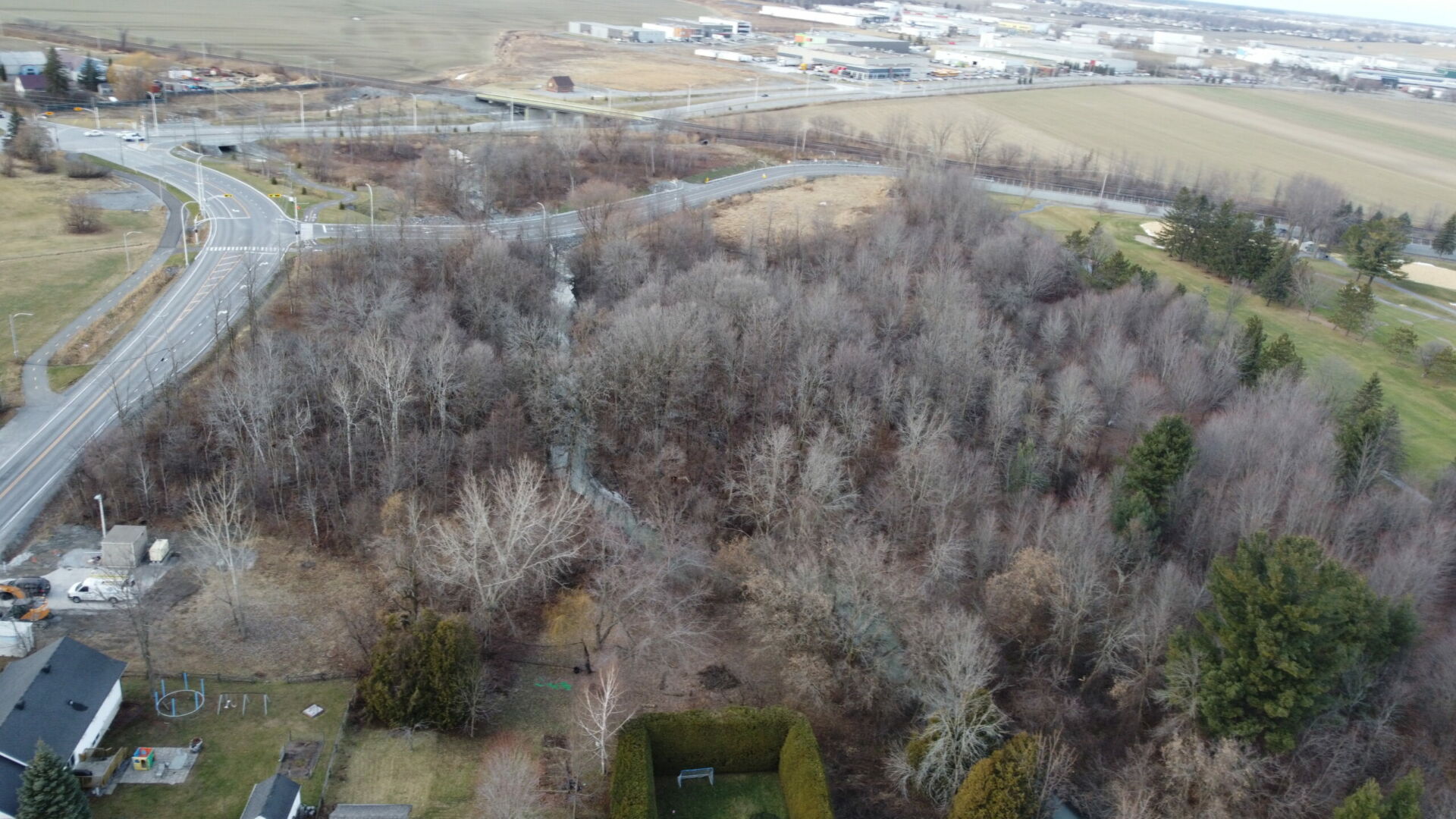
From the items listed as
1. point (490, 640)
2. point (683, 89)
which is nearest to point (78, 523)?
point (490, 640)

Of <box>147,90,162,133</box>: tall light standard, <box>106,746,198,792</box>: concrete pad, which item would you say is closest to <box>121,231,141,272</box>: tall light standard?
<box>147,90,162,133</box>: tall light standard

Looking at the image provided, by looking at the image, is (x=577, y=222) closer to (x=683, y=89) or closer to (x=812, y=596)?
(x=812, y=596)

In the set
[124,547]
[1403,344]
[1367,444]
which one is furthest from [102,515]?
[1403,344]

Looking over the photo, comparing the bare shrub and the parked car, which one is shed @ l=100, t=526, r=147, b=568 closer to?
the parked car

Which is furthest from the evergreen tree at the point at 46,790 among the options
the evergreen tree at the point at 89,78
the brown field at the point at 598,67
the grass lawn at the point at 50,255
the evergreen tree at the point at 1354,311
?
the brown field at the point at 598,67

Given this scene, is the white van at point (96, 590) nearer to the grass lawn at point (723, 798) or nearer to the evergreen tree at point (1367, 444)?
the grass lawn at point (723, 798)

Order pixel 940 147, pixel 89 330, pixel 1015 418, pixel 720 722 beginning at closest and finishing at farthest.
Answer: pixel 720 722, pixel 1015 418, pixel 89 330, pixel 940 147
